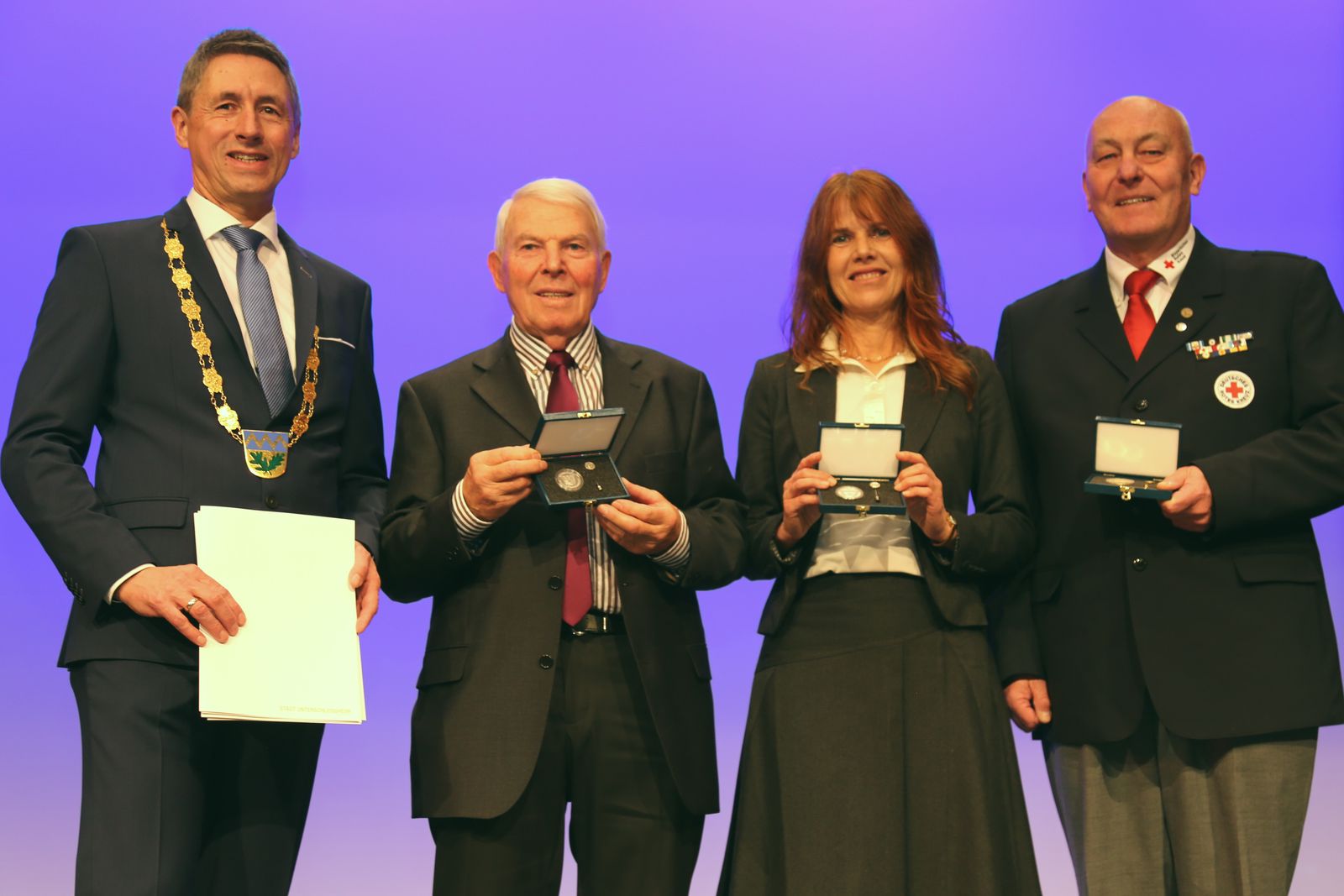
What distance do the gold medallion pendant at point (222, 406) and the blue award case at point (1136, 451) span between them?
1.55m

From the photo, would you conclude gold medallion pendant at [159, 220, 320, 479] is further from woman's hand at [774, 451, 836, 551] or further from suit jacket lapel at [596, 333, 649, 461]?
woman's hand at [774, 451, 836, 551]

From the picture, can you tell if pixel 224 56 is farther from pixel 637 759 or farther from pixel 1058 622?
pixel 1058 622

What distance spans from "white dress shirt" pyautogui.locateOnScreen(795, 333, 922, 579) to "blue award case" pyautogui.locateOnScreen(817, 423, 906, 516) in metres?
0.08

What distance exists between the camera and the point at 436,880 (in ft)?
9.14

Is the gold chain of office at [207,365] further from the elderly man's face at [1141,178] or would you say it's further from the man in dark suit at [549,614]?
the elderly man's face at [1141,178]

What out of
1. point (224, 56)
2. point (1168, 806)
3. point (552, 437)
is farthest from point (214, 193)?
point (1168, 806)

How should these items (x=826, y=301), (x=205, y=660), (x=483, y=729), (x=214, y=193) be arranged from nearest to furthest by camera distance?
(x=205, y=660) < (x=483, y=729) < (x=214, y=193) < (x=826, y=301)

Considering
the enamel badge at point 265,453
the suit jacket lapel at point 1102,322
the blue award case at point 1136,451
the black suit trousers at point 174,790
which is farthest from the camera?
the suit jacket lapel at point 1102,322

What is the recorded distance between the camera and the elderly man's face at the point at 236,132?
289 cm

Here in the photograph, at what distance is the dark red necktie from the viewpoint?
284 cm

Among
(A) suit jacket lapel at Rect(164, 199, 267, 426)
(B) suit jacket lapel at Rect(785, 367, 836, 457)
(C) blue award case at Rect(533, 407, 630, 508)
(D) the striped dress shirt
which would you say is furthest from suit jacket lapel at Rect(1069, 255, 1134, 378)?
(A) suit jacket lapel at Rect(164, 199, 267, 426)

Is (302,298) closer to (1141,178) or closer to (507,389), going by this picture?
(507,389)

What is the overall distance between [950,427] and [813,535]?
1.20ft

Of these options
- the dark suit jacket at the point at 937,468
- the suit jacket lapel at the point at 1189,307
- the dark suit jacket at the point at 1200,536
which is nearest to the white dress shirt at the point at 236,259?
the dark suit jacket at the point at 937,468
